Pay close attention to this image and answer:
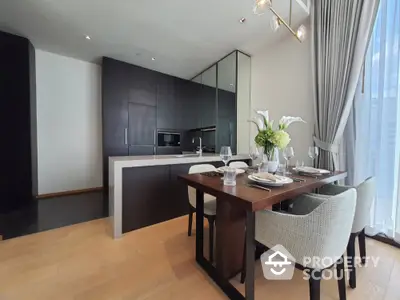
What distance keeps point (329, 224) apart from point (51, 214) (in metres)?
3.41

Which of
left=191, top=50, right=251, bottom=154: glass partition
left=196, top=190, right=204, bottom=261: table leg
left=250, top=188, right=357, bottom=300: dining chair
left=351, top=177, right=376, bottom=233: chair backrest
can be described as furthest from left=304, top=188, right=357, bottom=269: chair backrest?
left=191, top=50, right=251, bottom=154: glass partition

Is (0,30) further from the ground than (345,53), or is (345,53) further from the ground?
(0,30)

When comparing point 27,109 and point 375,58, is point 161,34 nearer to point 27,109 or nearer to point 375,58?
point 27,109

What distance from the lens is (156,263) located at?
1746 mm

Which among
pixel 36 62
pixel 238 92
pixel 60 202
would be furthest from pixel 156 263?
pixel 36 62

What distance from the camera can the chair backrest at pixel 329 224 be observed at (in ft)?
3.26

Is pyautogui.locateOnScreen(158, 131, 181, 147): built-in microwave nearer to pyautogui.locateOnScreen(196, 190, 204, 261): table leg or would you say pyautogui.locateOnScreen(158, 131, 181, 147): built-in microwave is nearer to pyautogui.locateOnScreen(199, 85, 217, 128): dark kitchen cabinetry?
pyautogui.locateOnScreen(199, 85, 217, 128): dark kitchen cabinetry

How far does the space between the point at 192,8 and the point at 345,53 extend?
6.22 ft

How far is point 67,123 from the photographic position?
3.98m

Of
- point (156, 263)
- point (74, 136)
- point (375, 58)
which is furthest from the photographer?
point (74, 136)

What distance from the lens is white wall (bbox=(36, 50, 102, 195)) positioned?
3.73 meters

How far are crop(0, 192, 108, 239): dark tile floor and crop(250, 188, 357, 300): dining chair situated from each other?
2.55m

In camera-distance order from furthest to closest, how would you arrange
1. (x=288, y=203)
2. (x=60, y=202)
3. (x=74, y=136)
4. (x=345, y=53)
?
(x=74, y=136)
(x=60, y=202)
(x=345, y=53)
(x=288, y=203)

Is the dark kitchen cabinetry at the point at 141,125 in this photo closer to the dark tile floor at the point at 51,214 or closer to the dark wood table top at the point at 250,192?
the dark tile floor at the point at 51,214
